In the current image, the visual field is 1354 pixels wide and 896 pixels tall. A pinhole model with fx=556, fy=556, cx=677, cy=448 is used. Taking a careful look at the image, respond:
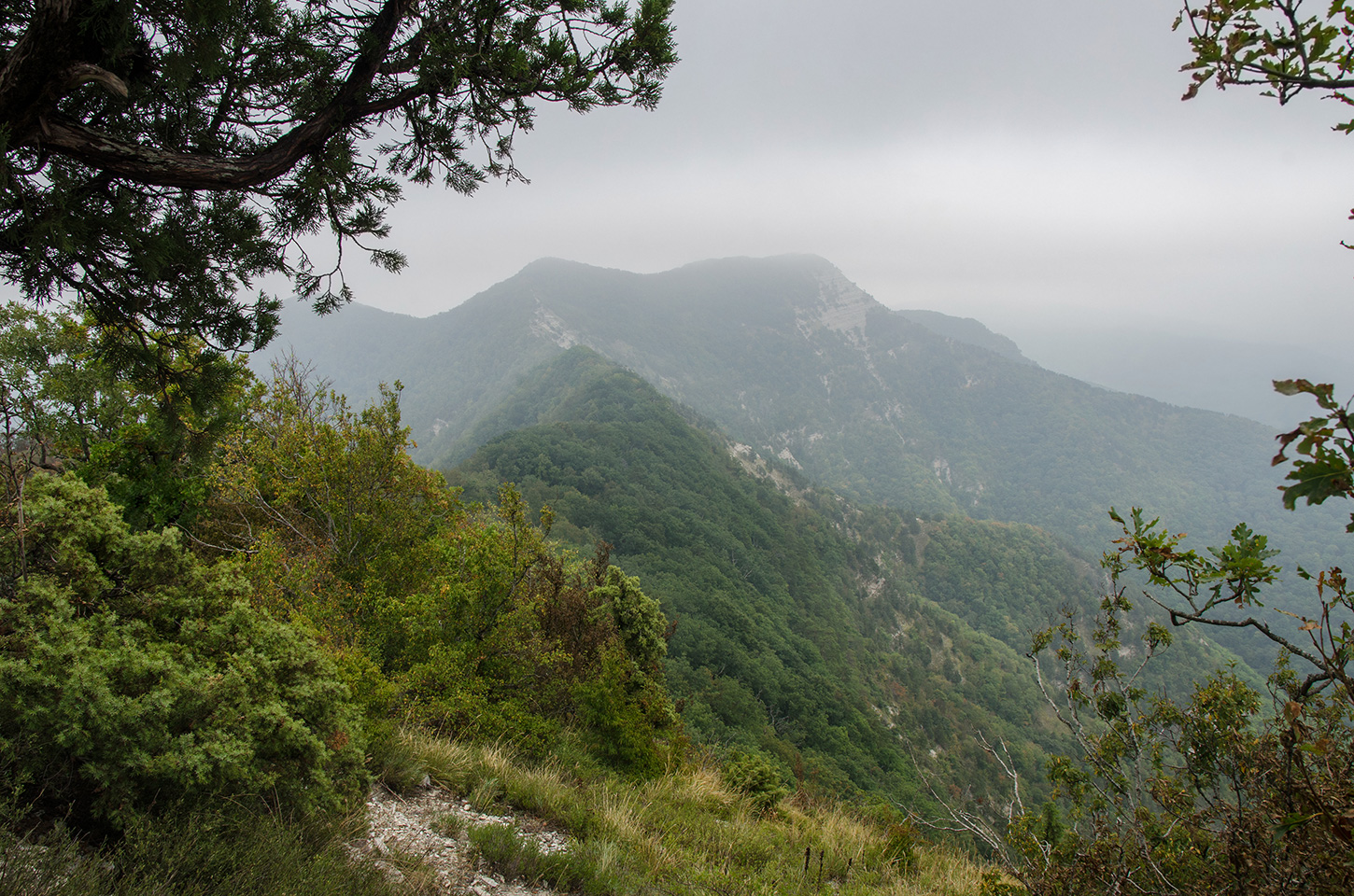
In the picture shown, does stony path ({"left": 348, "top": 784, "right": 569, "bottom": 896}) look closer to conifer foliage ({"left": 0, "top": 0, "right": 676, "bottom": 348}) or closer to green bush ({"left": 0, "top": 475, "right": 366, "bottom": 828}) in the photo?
green bush ({"left": 0, "top": 475, "right": 366, "bottom": 828})

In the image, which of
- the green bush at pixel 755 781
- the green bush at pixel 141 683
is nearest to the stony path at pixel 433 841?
the green bush at pixel 141 683

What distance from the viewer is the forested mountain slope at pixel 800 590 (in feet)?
158

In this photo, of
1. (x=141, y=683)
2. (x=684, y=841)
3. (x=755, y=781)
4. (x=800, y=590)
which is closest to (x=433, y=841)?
(x=141, y=683)

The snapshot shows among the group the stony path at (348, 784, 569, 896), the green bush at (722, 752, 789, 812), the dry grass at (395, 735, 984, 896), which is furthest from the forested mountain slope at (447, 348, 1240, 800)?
the stony path at (348, 784, 569, 896)

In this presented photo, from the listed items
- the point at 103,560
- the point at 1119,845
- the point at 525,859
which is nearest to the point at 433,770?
the point at 525,859

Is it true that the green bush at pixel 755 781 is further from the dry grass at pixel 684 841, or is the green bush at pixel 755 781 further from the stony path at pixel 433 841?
the stony path at pixel 433 841

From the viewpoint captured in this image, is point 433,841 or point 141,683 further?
point 433,841

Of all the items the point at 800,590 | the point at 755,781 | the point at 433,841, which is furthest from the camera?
the point at 800,590

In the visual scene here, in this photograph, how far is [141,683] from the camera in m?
2.61

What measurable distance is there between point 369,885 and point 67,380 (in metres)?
10.2

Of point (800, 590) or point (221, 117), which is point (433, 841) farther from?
point (800, 590)

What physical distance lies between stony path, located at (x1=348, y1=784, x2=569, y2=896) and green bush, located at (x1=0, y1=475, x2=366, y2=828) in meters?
0.35

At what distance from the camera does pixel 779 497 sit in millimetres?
107250

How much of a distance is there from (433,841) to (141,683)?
194cm
